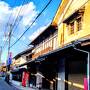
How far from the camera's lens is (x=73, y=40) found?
23.8 m

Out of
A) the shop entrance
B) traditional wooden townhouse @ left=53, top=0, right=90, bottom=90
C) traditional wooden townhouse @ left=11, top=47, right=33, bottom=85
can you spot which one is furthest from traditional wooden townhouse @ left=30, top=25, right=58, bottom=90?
traditional wooden townhouse @ left=11, top=47, right=33, bottom=85

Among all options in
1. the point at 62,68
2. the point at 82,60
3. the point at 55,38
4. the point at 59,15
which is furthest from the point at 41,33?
the point at 82,60

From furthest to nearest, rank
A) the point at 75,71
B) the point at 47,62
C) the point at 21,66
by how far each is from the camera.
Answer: the point at 21,66, the point at 47,62, the point at 75,71

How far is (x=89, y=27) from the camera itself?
21.8 m

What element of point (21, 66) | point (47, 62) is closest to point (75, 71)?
point (47, 62)

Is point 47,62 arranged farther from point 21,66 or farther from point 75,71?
point 21,66

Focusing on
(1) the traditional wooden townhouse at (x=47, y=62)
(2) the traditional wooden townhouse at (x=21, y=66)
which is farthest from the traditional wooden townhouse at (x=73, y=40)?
(2) the traditional wooden townhouse at (x=21, y=66)

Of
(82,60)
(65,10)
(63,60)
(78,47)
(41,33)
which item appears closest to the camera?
(78,47)

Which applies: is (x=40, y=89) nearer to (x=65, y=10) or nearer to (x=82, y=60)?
(x=65, y=10)

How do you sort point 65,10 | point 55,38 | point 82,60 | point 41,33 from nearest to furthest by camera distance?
point 82,60 < point 65,10 < point 55,38 < point 41,33

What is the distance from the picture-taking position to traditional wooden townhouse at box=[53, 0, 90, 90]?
64.4 feet

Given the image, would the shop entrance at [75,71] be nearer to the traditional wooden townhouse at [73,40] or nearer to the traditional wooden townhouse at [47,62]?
the traditional wooden townhouse at [73,40]

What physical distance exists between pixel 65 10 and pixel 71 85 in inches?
290

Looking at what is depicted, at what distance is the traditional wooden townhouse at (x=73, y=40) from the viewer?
64.4 ft
